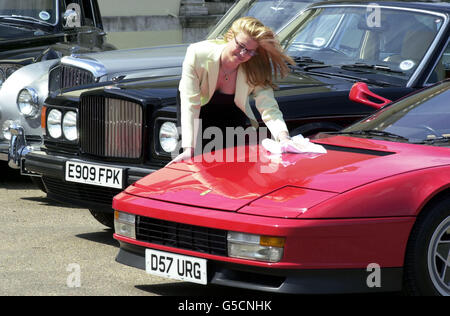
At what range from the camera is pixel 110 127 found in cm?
711

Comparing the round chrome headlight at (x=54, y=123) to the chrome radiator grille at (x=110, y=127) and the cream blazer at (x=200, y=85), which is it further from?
the cream blazer at (x=200, y=85)

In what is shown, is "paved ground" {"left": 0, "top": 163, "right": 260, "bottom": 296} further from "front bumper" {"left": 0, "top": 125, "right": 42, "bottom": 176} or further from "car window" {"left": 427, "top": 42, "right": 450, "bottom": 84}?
"car window" {"left": 427, "top": 42, "right": 450, "bottom": 84}

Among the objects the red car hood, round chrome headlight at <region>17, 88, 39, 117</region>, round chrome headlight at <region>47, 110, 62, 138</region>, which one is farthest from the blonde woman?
round chrome headlight at <region>17, 88, 39, 117</region>

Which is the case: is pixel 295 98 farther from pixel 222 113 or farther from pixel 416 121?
pixel 416 121

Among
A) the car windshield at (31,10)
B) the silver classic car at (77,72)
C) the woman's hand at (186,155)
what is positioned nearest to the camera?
the woman's hand at (186,155)

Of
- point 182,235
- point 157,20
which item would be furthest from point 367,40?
point 157,20

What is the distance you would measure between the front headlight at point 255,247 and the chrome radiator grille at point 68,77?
3.94 meters

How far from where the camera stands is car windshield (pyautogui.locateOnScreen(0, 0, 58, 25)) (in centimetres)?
1133

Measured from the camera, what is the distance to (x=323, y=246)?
15.6 feet

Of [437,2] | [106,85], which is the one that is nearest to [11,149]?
[106,85]

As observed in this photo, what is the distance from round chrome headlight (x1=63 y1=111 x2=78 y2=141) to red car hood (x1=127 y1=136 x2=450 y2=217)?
191 centimetres

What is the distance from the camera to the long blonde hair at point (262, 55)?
599 cm

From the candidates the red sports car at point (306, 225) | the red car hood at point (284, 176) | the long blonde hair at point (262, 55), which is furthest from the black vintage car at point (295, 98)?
the red sports car at point (306, 225)
